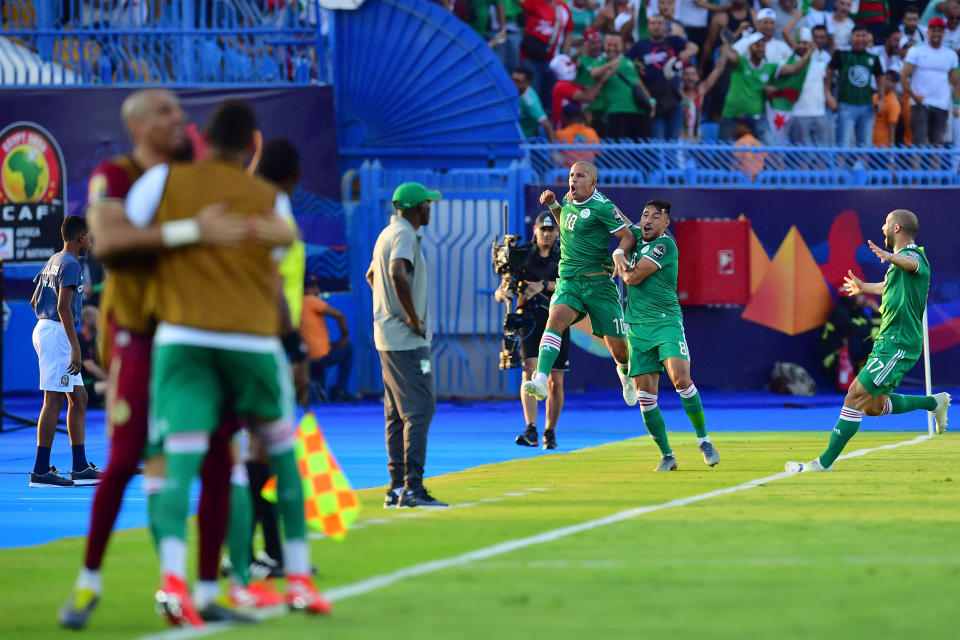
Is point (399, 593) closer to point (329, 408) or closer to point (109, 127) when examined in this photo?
point (329, 408)

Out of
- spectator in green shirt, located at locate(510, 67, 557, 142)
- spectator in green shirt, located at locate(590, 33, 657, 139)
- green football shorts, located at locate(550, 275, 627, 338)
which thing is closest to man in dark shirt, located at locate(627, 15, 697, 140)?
spectator in green shirt, located at locate(590, 33, 657, 139)

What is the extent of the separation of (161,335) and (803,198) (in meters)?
18.9

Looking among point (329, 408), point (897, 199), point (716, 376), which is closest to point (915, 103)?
point (897, 199)

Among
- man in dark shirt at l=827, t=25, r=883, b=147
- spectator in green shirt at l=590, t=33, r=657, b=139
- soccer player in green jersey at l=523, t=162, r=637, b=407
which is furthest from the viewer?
man in dark shirt at l=827, t=25, r=883, b=147

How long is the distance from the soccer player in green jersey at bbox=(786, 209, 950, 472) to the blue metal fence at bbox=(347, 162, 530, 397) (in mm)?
10161

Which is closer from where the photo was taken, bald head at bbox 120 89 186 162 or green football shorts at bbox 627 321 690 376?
bald head at bbox 120 89 186 162

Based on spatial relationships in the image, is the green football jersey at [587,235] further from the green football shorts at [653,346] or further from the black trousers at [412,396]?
the black trousers at [412,396]

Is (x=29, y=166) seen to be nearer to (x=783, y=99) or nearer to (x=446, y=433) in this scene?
(x=446, y=433)

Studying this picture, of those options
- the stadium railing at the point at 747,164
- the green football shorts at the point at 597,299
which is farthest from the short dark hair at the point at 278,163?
the stadium railing at the point at 747,164

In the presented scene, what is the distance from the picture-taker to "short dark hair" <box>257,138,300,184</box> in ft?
23.3

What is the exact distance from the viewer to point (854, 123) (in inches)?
951

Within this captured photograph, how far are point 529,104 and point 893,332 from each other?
1137 cm

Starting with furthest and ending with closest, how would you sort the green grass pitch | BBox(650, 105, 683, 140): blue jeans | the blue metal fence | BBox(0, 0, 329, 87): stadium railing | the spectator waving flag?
the spectator waving flag → BBox(650, 105, 683, 140): blue jeans → the blue metal fence → BBox(0, 0, 329, 87): stadium railing → the green grass pitch

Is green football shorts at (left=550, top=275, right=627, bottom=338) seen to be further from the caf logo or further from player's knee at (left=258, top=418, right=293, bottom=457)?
the caf logo
